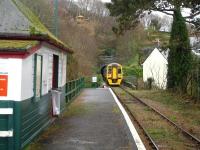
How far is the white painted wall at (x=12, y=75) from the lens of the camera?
1016cm

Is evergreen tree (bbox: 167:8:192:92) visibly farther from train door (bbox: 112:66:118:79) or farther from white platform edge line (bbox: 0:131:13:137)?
train door (bbox: 112:66:118:79)

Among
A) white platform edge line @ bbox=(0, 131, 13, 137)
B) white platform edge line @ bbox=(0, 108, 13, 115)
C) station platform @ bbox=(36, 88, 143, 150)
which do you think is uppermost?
white platform edge line @ bbox=(0, 108, 13, 115)

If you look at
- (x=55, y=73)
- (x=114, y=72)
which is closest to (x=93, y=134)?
(x=55, y=73)

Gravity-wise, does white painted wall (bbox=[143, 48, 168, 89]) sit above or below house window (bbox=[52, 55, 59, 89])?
above

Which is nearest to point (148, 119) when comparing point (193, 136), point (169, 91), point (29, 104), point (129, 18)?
point (193, 136)

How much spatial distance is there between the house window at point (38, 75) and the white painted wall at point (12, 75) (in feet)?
5.93

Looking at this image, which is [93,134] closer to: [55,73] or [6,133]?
[6,133]

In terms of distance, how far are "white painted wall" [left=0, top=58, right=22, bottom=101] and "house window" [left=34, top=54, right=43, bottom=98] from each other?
5.93 ft

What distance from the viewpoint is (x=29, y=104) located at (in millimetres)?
11508

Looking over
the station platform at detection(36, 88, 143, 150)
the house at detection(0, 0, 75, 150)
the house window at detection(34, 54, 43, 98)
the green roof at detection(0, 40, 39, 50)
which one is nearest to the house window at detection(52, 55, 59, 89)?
the station platform at detection(36, 88, 143, 150)

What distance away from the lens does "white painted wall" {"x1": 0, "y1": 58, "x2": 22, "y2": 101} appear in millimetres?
10156

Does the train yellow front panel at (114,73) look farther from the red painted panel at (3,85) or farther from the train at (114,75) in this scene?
the red painted panel at (3,85)

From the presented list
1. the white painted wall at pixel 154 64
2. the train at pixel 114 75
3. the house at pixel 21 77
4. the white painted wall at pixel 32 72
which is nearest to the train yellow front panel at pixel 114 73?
the train at pixel 114 75

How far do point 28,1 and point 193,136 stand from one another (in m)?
30.1
